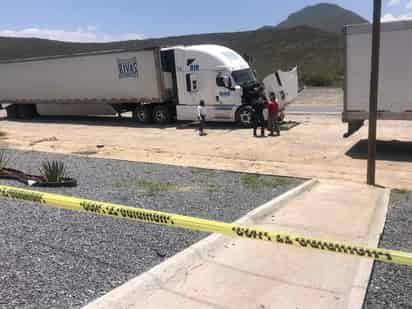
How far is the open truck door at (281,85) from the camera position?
18.2 m

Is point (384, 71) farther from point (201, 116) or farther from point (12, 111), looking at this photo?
point (12, 111)

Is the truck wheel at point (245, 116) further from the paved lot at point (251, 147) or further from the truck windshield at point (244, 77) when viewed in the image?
the truck windshield at point (244, 77)

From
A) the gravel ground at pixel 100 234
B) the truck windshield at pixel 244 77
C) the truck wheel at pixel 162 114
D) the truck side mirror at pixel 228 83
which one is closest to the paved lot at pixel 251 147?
the truck wheel at pixel 162 114

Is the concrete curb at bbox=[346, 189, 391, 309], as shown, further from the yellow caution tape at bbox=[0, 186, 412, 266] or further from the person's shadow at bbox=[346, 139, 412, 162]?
the person's shadow at bbox=[346, 139, 412, 162]

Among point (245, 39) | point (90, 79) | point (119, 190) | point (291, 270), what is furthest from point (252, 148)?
point (245, 39)

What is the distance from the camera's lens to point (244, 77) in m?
19.7

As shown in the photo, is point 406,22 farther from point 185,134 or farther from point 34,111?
point 34,111

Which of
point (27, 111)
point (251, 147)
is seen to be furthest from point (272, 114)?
point (27, 111)

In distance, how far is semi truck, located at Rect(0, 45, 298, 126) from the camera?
19203 mm

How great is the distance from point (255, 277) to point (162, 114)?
1759cm

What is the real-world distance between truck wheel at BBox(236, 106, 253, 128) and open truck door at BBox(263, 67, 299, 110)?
1133mm

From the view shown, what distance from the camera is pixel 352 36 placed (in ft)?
41.5

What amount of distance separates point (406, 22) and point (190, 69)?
10.2 meters

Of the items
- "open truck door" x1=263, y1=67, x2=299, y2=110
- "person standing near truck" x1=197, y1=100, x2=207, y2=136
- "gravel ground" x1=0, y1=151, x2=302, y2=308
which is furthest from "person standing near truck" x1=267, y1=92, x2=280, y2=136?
"gravel ground" x1=0, y1=151, x2=302, y2=308
